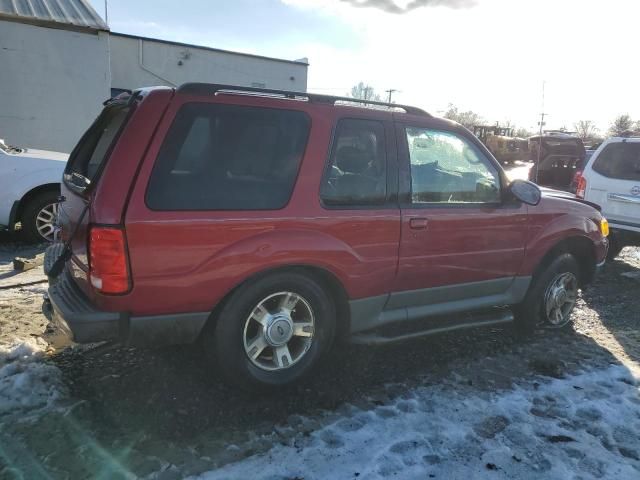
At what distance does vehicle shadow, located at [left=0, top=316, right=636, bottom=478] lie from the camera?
2.62 meters

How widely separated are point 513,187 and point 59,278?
3379 millimetres

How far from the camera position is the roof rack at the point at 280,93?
9.52 feet

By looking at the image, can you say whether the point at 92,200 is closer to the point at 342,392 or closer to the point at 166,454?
the point at 166,454

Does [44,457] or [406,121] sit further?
[406,121]

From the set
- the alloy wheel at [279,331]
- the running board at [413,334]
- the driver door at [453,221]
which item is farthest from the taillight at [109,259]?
the driver door at [453,221]

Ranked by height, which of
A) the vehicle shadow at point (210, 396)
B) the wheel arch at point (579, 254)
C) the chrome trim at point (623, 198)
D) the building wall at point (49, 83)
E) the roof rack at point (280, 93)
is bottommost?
the vehicle shadow at point (210, 396)

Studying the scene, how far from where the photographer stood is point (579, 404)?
3402 millimetres

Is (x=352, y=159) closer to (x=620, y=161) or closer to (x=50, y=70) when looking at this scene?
(x=620, y=161)

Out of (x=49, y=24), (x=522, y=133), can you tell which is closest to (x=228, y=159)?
(x=49, y=24)

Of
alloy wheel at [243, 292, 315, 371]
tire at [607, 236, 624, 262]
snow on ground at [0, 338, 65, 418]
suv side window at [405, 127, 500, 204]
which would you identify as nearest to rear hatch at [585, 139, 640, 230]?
tire at [607, 236, 624, 262]

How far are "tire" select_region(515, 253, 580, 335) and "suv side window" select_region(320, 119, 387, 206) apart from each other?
6.57ft

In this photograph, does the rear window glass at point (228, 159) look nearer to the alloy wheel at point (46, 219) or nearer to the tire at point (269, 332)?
the tire at point (269, 332)

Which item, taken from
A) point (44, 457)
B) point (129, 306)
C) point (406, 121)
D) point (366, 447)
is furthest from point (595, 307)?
point (44, 457)

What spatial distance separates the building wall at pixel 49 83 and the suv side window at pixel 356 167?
37.4 feet
